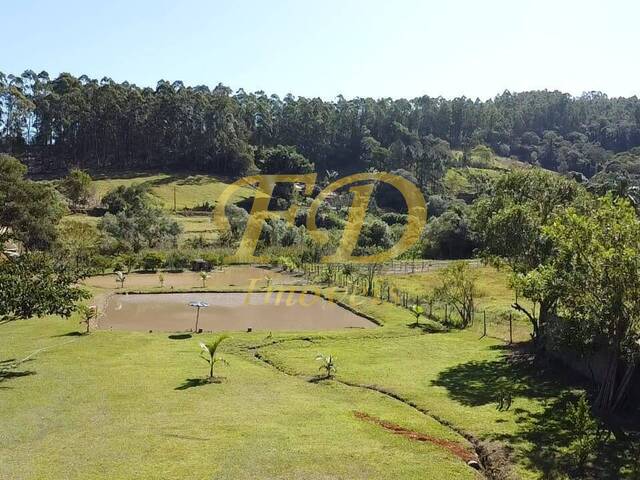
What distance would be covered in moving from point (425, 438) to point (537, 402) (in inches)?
188

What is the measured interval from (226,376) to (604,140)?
16187 cm

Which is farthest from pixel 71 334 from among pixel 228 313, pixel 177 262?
pixel 177 262

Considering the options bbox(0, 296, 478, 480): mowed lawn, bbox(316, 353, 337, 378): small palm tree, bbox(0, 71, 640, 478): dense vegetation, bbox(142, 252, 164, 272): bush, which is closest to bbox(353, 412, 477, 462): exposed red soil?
bbox(0, 296, 478, 480): mowed lawn

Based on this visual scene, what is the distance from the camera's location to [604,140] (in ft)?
513

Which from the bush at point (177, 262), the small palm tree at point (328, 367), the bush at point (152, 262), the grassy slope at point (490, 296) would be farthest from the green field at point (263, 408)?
the bush at point (177, 262)

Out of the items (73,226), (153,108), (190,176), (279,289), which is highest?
(153,108)

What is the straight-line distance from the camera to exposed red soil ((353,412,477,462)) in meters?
13.3

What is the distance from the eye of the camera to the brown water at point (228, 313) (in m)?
29.4

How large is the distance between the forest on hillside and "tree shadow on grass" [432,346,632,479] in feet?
259

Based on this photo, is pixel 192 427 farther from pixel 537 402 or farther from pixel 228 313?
pixel 228 313

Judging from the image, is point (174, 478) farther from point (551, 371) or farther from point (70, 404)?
point (551, 371)

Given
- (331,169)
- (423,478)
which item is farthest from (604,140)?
(423,478)

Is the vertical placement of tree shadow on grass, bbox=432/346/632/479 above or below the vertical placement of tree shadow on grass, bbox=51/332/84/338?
above

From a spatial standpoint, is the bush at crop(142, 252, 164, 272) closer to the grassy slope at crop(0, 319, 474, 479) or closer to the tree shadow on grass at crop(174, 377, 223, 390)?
the grassy slope at crop(0, 319, 474, 479)
